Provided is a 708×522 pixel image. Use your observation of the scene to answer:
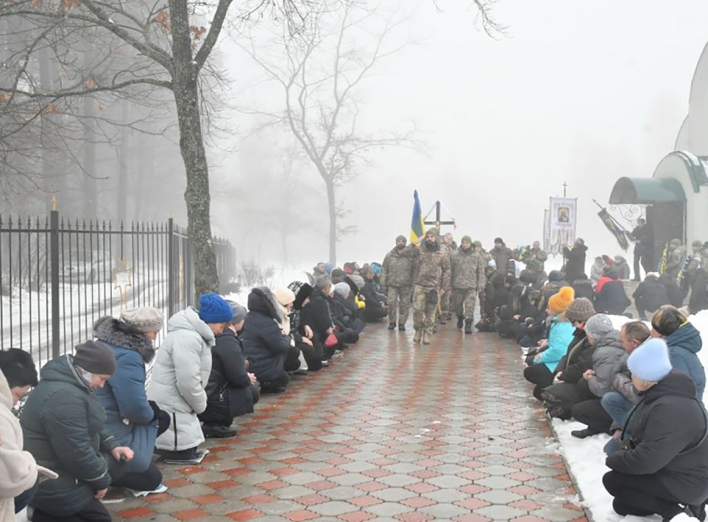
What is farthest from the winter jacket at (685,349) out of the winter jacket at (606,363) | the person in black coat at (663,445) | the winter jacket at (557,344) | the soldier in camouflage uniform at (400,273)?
the soldier in camouflage uniform at (400,273)

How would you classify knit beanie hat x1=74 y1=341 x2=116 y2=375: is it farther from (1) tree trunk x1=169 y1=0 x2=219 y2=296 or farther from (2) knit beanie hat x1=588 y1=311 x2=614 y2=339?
(1) tree trunk x1=169 y1=0 x2=219 y2=296

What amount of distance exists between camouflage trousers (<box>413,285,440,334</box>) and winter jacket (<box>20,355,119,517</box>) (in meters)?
9.93

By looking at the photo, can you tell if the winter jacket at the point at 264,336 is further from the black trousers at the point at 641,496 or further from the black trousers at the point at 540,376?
the black trousers at the point at 641,496

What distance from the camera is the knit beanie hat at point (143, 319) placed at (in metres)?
5.55

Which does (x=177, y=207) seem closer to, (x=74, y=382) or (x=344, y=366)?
(x=344, y=366)

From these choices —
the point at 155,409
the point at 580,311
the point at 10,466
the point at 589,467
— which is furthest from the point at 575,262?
the point at 10,466

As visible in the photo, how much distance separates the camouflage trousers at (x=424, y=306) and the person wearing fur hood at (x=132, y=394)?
29.1 feet

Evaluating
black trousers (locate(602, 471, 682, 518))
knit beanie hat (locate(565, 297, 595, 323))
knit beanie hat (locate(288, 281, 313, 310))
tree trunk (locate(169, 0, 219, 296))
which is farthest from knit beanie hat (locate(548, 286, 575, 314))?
tree trunk (locate(169, 0, 219, 296))

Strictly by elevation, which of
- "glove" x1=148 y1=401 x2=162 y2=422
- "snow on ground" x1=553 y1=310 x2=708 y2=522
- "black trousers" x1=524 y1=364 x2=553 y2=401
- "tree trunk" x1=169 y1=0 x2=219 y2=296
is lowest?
"snow on ground" x1=553 y1=310 x2=708 y2=522

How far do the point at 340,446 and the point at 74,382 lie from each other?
3.07 m

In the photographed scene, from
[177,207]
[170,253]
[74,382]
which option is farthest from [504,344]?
[177,207]

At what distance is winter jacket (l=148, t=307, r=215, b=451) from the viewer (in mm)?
6277

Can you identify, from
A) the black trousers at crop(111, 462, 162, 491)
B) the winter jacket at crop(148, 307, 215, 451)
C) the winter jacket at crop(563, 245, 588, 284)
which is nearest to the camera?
the black trousers at crop(111, 462, 162, 491)

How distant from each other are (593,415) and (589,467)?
31.6 inches
